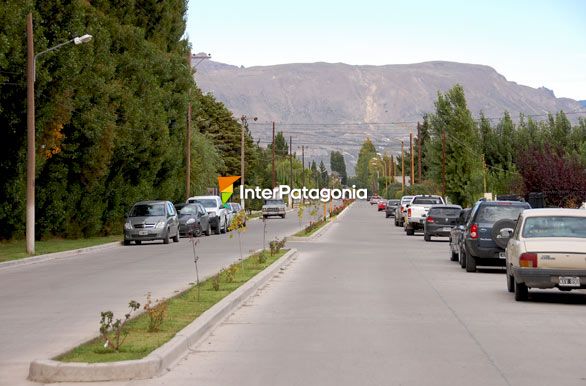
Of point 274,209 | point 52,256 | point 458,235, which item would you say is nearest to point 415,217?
point 52,256

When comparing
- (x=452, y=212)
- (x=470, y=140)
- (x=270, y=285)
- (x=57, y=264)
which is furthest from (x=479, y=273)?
(x=470, y=140)

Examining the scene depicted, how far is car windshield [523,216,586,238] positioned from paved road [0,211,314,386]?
6809 mm

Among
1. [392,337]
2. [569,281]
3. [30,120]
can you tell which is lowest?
[392,337]

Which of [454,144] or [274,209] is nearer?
[274,209]

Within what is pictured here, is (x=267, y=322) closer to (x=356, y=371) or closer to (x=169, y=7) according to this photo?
(x=356, y=371)

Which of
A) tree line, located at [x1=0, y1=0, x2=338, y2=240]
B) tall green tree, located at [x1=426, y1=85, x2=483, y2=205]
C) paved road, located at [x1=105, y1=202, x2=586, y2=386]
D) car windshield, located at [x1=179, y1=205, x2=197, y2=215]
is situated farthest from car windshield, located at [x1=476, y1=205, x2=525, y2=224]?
tall green tree, located at [x1=426, y1=85, x2=483, y2=205]

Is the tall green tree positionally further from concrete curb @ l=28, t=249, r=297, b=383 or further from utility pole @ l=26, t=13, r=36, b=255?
concrete curb @ l=28, t=249, r=297, b=383

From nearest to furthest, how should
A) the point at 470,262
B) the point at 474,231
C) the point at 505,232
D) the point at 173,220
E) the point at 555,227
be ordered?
the point at 555,227, the point at 505,232, the point at 474,231, the point at 470,262, the point at 173,220

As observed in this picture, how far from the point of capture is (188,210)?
177 ft

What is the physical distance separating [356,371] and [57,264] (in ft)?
75.0

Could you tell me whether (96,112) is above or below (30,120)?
above

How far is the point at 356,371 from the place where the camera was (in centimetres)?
1149

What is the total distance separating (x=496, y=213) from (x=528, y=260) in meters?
10.1

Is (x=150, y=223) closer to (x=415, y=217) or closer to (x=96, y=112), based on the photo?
(x=96, y=112)
